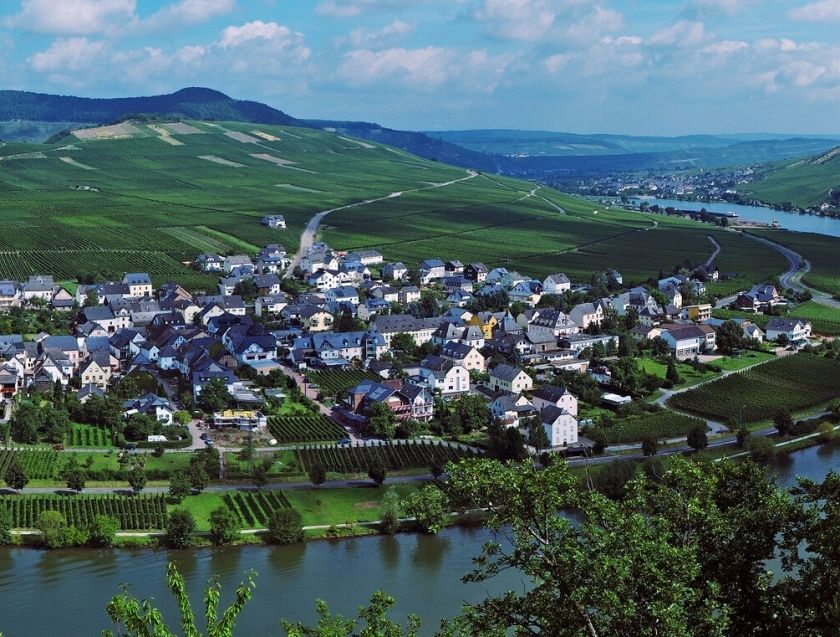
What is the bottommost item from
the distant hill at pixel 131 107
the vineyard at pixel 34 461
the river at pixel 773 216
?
the vineyard at pixel 34 461

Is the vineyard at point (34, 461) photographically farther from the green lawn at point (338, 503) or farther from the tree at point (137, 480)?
the green lawn at point (338, 503)

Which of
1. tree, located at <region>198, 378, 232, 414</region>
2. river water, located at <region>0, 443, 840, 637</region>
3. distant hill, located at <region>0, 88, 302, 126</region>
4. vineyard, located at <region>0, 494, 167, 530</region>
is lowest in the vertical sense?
river water, located at <region>0, 443, 840, 637</region>

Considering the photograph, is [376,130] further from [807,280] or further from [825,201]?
[807,280]

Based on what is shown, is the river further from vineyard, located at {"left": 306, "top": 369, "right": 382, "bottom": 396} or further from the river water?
the river water

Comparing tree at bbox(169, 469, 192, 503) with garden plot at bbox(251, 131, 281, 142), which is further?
garden plot at bbox(251, 131, 281, 142)

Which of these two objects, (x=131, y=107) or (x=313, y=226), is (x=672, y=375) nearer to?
(x=313, y=226)

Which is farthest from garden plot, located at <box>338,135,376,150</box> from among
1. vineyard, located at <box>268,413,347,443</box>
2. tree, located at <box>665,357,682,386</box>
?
vineyard, located at <box>268,413,347,443</box>

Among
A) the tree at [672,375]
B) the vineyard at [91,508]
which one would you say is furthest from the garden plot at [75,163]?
the vineyard at [91,508]

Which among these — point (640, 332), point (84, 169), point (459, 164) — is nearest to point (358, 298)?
point (640, 332)
